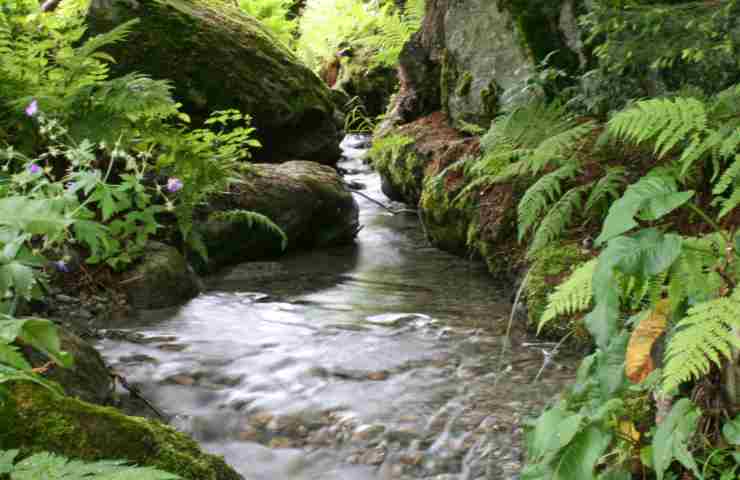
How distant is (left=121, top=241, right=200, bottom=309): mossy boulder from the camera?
184 inches

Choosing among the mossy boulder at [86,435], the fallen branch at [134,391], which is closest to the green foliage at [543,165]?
the fallen branch at [134,391]

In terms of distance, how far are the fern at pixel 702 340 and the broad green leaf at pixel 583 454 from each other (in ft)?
0.83

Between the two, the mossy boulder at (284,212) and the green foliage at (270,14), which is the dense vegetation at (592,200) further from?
the green foliage at (270,14)

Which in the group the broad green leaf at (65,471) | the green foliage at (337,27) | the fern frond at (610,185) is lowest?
the broad green leaf at (65,471)

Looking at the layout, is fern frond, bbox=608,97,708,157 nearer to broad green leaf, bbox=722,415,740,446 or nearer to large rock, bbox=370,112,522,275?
broad green leaf, bbox=722,415,740,446

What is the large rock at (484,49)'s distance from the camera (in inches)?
Result: 223

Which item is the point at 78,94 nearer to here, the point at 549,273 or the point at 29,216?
the point at 549,273

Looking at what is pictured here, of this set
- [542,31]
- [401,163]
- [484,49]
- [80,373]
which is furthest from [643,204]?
[401,163]

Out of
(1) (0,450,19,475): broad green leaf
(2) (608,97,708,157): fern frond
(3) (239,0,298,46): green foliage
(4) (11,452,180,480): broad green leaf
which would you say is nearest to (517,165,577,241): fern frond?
(2) (608,97,708,157): fern frond

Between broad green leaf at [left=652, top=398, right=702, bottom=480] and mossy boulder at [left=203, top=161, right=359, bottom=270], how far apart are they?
168 inches

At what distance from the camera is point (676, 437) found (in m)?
1.90

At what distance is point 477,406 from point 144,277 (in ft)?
7.86

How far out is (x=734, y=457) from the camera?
1.96 m

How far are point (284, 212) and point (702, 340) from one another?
4710 millimetres
